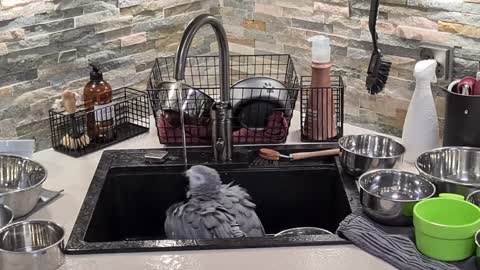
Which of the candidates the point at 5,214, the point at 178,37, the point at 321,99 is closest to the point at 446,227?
the point at 321,99

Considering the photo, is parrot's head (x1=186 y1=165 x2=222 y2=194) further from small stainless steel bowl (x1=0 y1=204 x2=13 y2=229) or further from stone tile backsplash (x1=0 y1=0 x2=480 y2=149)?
stone tile backsplash (x1=0 y1=0 x2=480 y2=149)

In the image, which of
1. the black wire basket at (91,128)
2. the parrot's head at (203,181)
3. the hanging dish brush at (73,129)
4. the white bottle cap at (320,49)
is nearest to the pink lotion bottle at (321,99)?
the white bottle cap at (320,49)

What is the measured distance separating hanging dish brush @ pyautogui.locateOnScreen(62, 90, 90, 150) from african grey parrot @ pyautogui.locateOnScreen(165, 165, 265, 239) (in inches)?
14.0

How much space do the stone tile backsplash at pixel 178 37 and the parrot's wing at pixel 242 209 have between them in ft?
1.82

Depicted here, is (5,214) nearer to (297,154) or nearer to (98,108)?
(98,108)

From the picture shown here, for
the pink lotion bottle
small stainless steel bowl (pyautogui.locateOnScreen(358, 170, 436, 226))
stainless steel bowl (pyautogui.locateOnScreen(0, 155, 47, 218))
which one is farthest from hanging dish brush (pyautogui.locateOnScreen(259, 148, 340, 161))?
stainless steel bowl (pyautogui.locateOnScreen(0, 155, 47, 218))

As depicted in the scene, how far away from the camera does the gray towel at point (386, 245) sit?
123 cm

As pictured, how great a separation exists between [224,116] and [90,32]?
520 millimetres

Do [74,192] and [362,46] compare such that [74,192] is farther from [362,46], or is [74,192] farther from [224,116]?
[362,46]

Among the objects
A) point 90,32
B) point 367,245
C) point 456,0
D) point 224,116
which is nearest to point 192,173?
point 224,116

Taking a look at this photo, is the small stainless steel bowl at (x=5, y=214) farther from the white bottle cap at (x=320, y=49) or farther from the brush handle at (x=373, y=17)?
the brush handle at (x=373, y=17)

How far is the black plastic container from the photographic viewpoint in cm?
153

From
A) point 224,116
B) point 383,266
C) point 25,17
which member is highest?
point 25,17

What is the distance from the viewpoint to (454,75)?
5.66 feet
